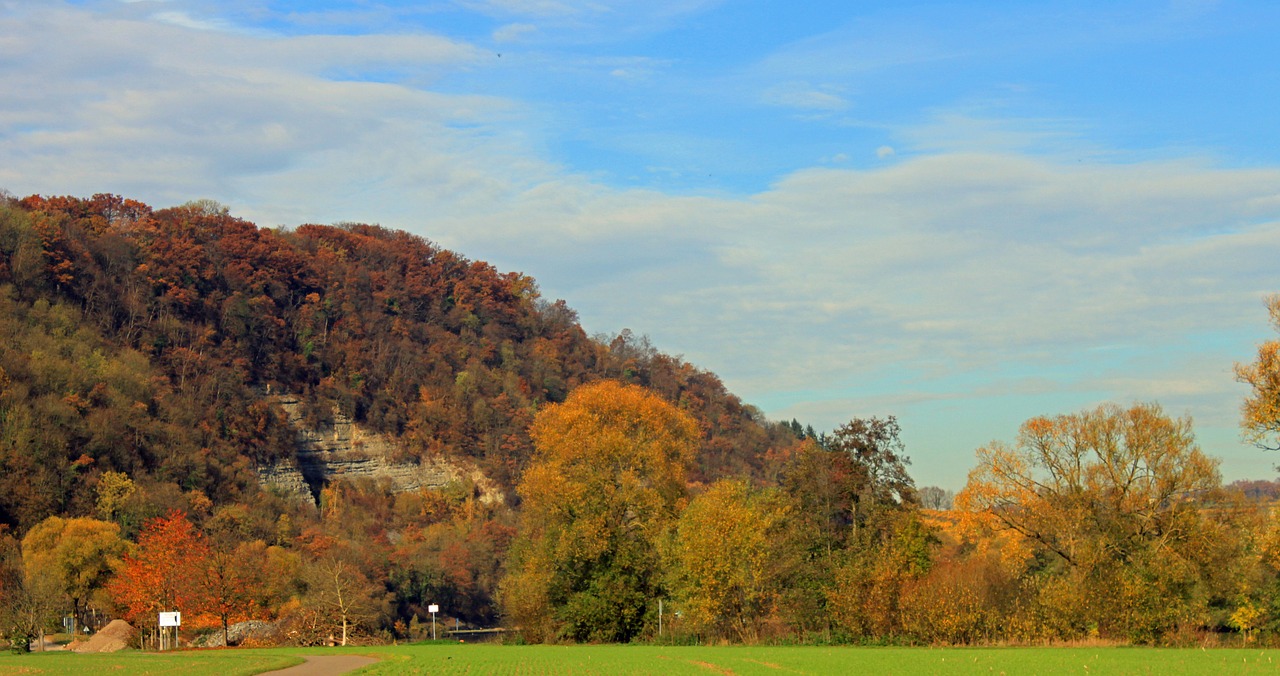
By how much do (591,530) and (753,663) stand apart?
81.1 feet

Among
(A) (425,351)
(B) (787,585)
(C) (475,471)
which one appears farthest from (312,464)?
(B) (787,585)

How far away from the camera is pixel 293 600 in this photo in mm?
81000

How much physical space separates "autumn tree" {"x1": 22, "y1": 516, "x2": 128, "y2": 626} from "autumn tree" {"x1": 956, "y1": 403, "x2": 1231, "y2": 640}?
200 feet

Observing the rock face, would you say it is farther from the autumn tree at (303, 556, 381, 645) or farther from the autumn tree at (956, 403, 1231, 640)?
the autumn tree at (956, 403, 1231, 640)

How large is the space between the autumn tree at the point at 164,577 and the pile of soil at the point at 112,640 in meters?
1.12

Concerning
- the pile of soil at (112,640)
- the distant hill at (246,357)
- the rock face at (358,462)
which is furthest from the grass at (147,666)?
the rock face at (358,462)

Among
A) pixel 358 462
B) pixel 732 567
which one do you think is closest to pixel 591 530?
pixel 732 567

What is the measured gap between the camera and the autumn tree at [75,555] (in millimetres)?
82625

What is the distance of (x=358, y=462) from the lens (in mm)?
149125

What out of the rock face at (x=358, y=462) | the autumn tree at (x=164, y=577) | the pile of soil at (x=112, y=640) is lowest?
the pile of soil at (x=112, y=640)

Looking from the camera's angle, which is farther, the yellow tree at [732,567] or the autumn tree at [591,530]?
the autumn tree at [591,530]

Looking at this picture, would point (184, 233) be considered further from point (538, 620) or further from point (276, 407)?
point (538, 620)

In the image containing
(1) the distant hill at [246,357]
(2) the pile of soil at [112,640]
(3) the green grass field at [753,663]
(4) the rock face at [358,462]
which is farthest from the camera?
(4) the rock face at [358,462]

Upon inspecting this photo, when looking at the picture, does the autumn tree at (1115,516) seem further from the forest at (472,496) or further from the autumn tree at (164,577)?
the autumn tree at (164,577)
